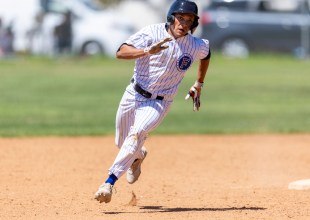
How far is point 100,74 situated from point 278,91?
539cm

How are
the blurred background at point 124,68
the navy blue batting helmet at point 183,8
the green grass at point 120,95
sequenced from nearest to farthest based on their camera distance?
the navy blue batting helmet at point 183,8 → the green grass at point 120,95 → the blurred background at point 124,68

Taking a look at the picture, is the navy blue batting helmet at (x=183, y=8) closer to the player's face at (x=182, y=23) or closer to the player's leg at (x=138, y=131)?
the player's face at (x=182, y=23)

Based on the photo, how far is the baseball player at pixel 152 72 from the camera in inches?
316

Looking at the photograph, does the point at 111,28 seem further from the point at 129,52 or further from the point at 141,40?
the point at 129,52

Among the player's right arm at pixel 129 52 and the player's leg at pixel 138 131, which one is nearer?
the player's right arm at pixel 129 52

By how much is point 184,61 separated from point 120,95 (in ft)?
44.2

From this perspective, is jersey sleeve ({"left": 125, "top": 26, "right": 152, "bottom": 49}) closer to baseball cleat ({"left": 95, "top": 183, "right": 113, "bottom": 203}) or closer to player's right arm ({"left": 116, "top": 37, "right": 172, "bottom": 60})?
player's right arm ({"left": 116, "top": 37, "right": 172, "bottom": 60})

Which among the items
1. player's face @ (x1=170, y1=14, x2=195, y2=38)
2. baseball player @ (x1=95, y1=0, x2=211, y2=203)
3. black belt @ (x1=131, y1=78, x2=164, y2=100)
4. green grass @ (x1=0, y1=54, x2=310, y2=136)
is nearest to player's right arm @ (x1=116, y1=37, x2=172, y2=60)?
baseball player @ (x1=95, y1=0, x2=211, y2=203)

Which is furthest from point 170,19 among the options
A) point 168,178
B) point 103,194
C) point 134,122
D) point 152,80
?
point 168,178

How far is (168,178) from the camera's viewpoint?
422 inches

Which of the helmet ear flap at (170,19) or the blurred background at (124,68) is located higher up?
the helmet ear flap at (170,19)

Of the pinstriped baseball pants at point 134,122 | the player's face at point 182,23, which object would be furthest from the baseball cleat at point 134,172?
the player's face at point 182,23

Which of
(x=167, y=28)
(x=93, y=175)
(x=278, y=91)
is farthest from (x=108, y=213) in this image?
(x=278, y=91)

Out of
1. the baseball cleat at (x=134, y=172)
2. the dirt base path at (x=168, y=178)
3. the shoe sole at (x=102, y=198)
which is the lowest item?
the dirt base path at (x=168, y=178)
